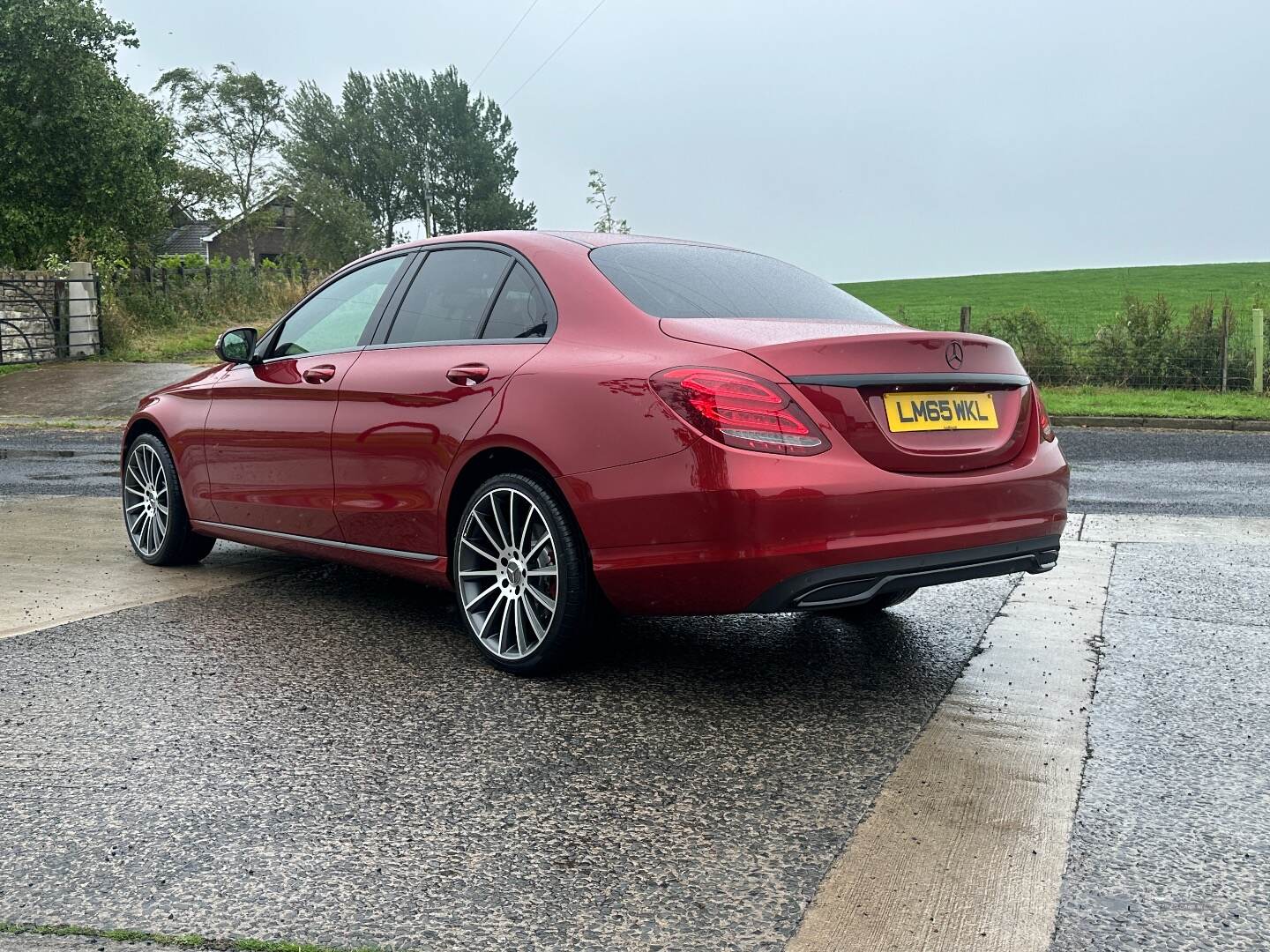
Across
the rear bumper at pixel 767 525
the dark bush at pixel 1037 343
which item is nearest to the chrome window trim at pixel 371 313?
the rear bumper at pixel 767 525

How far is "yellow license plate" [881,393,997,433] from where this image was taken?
13.2 feet

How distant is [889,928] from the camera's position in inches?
102

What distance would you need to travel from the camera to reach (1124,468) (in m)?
11.7

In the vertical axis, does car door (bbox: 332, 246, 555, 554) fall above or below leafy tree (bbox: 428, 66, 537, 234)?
below

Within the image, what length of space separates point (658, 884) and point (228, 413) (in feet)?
12.9

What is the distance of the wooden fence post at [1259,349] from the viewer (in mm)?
19625

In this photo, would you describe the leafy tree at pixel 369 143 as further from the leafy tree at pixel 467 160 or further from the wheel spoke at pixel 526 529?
the wheel spoke at pixel 526 529

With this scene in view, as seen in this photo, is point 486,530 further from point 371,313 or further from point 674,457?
point 371,313

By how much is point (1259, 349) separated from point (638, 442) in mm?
18356

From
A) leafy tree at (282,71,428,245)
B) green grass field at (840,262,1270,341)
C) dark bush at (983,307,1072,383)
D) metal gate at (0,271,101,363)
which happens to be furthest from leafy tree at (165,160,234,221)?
dark bush at (983,307,1072,383)

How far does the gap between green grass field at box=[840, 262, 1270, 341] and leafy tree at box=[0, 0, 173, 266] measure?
881 inches

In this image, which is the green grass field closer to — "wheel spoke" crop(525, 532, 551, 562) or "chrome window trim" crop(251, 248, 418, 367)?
"chrome window trim" crop(251, 248, 418, 367)

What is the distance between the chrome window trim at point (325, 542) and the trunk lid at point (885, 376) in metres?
1.42

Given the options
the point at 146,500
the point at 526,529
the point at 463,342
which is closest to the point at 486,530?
the point at 526,529
